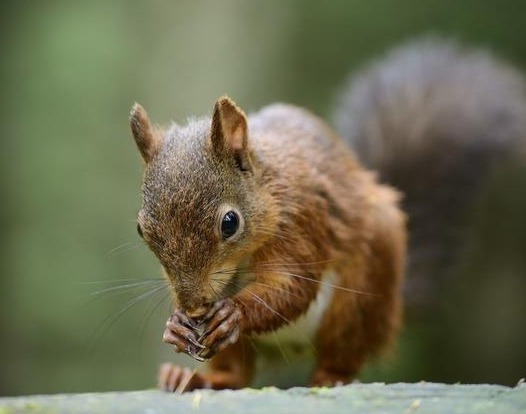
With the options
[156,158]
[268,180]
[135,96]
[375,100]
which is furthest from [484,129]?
[135,96]

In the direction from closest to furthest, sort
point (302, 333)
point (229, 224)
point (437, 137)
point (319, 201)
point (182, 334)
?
point (182, 334) < point (229, 224) < point (319, 201) < point (302, 333) < point (437, 137)

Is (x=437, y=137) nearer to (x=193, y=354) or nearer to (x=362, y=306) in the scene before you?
(x=362, y=306)

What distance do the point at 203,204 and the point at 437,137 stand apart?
1.66 meters

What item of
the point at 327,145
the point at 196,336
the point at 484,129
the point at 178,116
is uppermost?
the point at 178,116

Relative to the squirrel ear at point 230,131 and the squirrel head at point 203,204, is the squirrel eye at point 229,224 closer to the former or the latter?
the squirrel head at point 203,204

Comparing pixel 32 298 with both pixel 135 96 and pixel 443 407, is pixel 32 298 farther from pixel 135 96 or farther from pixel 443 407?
pixel 443 407

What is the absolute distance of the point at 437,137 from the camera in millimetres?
3701

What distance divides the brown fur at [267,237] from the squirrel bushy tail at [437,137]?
0.42m

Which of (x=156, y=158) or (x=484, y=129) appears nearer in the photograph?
(x=156, y=158)

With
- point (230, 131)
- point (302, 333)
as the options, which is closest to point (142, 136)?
point (230, 131)

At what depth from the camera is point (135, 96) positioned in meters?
5.72

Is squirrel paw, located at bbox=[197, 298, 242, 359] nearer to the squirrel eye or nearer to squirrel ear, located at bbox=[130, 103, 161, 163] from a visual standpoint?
the squirrel eye

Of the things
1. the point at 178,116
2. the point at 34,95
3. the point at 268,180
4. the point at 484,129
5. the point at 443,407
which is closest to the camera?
the point at 443,407

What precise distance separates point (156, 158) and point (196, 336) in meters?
0.52
